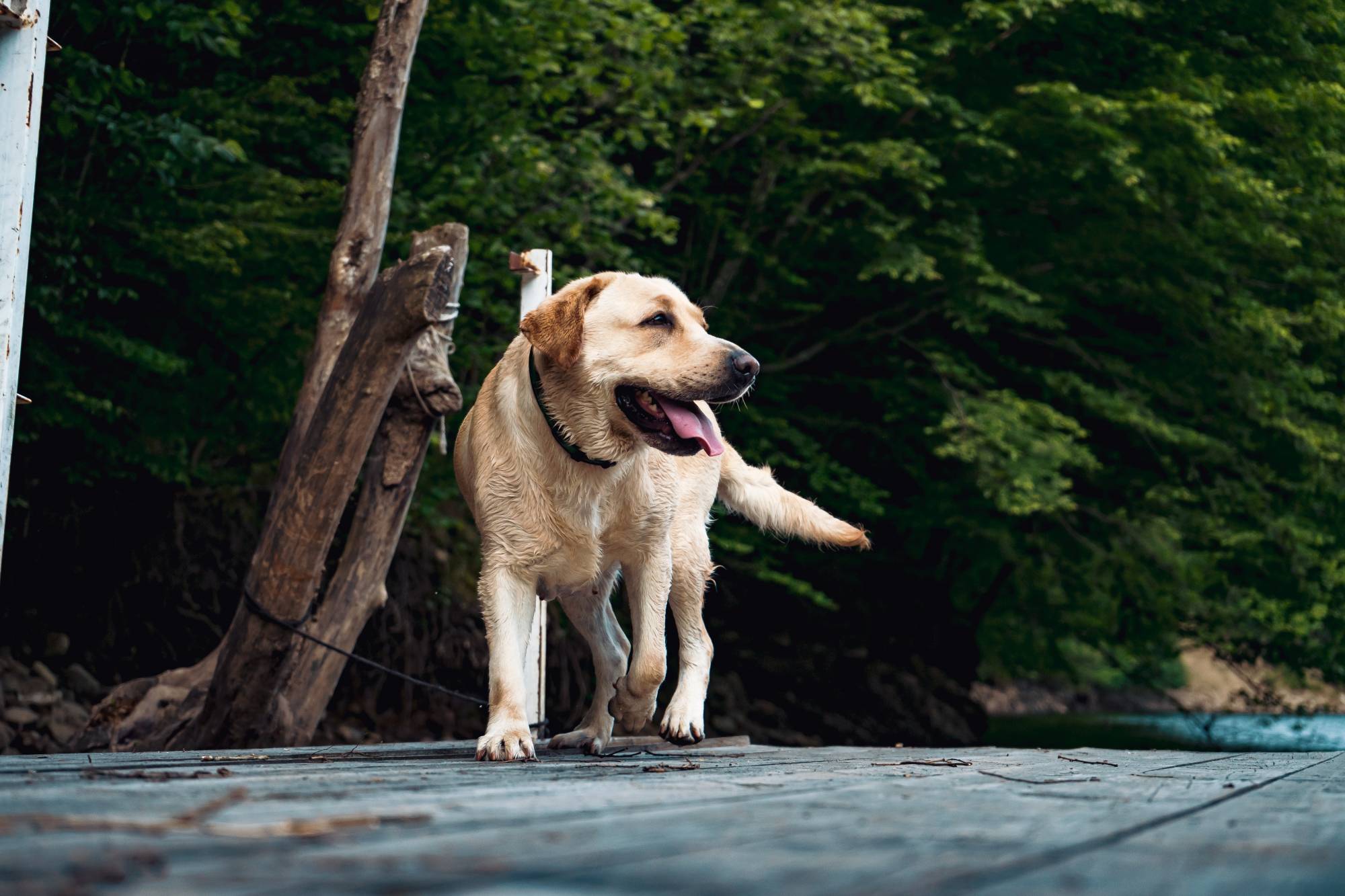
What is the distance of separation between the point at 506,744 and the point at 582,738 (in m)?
1.08

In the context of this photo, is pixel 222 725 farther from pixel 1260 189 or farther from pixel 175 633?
pixel 1260 189

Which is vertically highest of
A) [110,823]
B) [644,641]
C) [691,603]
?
[691,603]

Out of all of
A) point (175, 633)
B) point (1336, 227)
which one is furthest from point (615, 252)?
point (1336, 227)

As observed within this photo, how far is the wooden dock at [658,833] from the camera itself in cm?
137

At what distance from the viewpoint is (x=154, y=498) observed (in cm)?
1216

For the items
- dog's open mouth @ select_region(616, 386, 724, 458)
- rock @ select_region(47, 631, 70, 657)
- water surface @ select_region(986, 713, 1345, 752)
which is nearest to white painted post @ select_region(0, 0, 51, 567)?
dog's open mouth @ select_region(616, 386, 724, 458)

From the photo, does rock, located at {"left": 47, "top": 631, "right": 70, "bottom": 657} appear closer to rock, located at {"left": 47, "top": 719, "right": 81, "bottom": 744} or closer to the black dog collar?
rock, located at {"left": 47, "top": 719, "right": 81, "bottom": 744}

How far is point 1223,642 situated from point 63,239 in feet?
44.8

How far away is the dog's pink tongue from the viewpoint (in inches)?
182

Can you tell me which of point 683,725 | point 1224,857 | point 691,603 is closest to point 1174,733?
point 691,603

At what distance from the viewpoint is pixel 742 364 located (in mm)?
4559

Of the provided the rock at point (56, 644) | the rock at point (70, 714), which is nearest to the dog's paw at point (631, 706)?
the rock at point (70, 714)

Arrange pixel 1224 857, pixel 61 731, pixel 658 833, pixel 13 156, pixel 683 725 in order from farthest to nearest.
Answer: pixel 61 731, pixel 683 725, pixel 13 156, pixel 658 833, pixel 1224 857

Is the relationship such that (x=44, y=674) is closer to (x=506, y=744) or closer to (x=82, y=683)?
(x=82, y=683)
